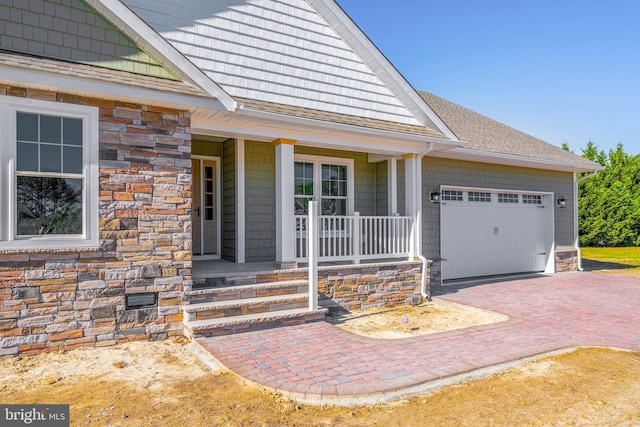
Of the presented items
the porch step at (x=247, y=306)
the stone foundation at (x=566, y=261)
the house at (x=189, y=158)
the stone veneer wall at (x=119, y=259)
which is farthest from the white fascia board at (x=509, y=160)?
the stone veneer wall at (x=119, y=259)

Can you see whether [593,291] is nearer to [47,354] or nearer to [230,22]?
[230,22]

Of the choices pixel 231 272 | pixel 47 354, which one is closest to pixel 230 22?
pixel 231 272

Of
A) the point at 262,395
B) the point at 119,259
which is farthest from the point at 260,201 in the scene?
the point at 262,395

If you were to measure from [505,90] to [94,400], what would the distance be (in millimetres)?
18355

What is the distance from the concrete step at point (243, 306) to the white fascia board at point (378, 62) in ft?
15.4

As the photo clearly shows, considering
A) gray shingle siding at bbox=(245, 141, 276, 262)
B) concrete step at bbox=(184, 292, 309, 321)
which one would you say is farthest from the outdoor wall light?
concrete step at bbox=(184, 292, 309, 321)

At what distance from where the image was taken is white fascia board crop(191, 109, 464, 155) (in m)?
6.77

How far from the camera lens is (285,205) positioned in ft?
24.0

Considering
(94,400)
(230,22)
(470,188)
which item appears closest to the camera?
(94,400)

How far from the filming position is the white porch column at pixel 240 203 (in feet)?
27.4

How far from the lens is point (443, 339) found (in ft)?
19.2

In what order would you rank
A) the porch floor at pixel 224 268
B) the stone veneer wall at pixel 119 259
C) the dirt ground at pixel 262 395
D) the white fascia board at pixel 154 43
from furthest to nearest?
the porch floor at pixel 224 268 → the white fascia board at pixel 154 43 → the stone veneer wall at pixel 119 259 → the dirt ground at pixel 262 395

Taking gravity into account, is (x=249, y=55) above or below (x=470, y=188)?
above

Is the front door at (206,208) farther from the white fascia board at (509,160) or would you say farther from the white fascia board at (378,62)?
the white fascia board at (509,160)
